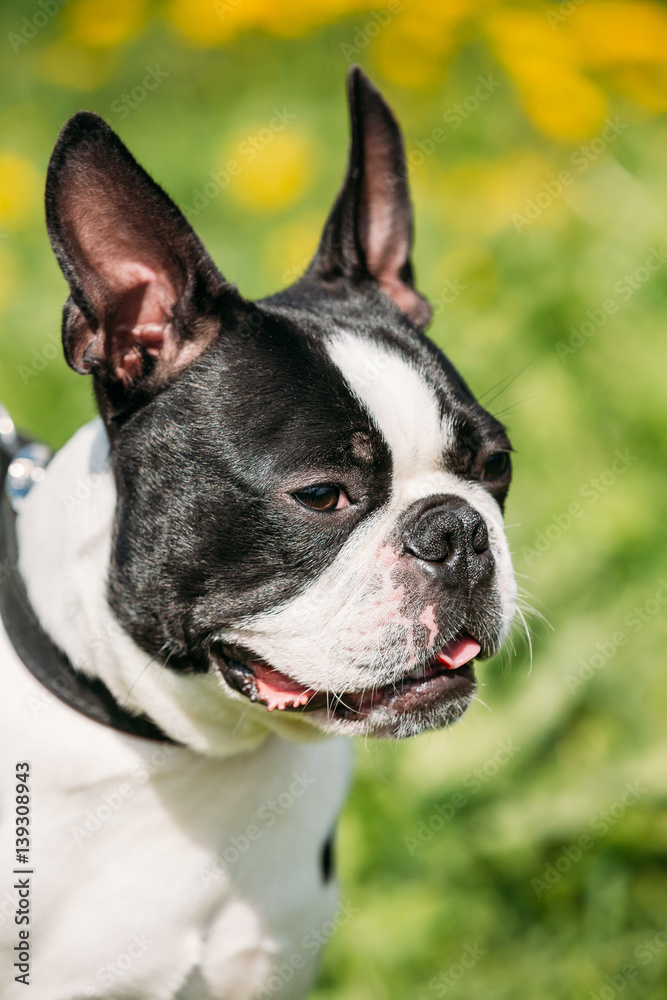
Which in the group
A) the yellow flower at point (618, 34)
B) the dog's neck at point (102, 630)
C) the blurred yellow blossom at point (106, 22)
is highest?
the yellow flower at point (618, 34)

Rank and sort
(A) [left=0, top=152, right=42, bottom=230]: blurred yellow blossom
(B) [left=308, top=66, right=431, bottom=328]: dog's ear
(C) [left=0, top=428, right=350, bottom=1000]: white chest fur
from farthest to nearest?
(A) [left=0, top=152, right=42, bottom=230]: blurred yellow blossom → (B) [left=308, top=66, right=431, bottom=328]: dog's ear → (C) [left=0, top=428, right=350, bottom=1000]: white chest fur

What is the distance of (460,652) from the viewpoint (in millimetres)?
2469

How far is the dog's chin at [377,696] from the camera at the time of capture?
2416 millimetres

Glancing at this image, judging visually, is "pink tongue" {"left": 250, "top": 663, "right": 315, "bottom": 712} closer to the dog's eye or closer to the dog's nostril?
the dog's eye

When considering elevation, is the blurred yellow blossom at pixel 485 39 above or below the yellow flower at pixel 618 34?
below

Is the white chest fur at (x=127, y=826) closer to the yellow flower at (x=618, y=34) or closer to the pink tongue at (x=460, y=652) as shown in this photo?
the pink tongue at (x=460, y=652)

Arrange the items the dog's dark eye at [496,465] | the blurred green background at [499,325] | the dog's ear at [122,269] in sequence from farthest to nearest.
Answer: the blurred green background at [499,325] → the dog's dark eye at [496,465] → the dog's ear at [122,269]

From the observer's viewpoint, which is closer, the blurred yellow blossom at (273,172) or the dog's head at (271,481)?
the dog's head at (271,481)

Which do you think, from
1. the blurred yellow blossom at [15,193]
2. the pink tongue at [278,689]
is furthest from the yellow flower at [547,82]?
the pink tongue at [278,689]

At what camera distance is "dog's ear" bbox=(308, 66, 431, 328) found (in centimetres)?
284

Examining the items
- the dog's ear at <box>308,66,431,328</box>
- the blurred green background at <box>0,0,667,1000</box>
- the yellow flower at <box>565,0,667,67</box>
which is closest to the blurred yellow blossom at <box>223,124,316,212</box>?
the blurred green background at <box>0,0,667,1000</box>

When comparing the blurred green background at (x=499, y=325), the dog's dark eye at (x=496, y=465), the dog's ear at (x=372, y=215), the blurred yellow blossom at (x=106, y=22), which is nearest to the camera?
the dog's dark eye at (x=496, y=465)

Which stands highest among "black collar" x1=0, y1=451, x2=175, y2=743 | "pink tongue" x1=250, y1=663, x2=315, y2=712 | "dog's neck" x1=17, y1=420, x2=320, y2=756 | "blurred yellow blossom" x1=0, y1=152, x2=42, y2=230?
"pink tongue" x1=250, y1=663, x2=315, y2=712

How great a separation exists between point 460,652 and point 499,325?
3.03m
